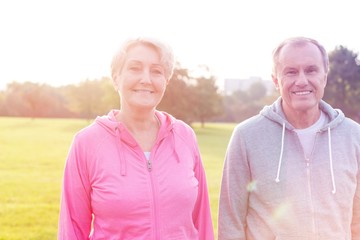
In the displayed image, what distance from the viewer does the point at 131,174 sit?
3.47 meters

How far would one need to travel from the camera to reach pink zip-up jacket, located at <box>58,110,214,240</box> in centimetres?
342

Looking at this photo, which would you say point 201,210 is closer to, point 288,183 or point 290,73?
point 288,183

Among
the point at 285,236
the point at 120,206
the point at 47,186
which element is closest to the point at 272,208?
the point at 285,236

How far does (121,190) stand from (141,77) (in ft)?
2.53

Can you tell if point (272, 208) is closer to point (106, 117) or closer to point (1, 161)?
point (106, 117)

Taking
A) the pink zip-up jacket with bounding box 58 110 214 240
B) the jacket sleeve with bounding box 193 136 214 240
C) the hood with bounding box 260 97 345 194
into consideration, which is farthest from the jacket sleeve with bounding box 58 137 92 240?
the hood with bounding box 260 97 345 194

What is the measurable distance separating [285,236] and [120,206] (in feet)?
4.16

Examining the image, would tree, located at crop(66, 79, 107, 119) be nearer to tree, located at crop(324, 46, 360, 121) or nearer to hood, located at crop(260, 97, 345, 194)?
tree, located at crop(324, 46, 360, 121)

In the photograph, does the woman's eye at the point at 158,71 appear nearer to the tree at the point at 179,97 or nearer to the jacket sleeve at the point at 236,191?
the jacket sleeve at the point at 236,191

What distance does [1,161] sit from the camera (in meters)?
22.1

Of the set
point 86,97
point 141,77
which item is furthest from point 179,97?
point 141,77

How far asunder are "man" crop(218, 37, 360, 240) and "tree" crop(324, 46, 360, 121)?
49.8 m

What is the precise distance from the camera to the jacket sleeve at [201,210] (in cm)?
392

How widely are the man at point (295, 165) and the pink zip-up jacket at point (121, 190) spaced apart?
54 centimetres
